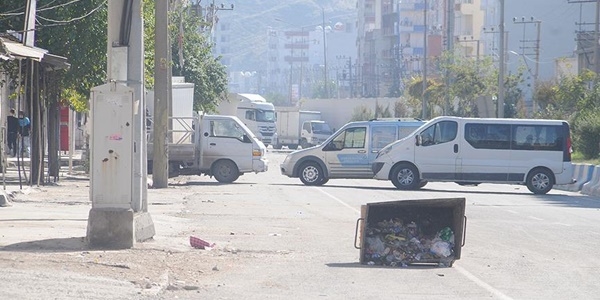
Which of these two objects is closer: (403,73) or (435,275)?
(435,275)

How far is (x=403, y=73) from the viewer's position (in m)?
133

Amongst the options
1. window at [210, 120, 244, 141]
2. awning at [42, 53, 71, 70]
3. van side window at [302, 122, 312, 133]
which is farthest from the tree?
awning at [42, 53, 71, 70]

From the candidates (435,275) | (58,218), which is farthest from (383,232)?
(58,218)

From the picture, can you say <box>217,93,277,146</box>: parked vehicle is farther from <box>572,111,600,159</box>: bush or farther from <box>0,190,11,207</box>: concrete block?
<box>0,190,11,207</box>: concrete block

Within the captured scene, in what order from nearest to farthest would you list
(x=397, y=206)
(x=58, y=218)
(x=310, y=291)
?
(x=310, y=291) → (x=397, y=206) → (x=58, y=218)

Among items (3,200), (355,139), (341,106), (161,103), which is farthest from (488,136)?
(341,106)

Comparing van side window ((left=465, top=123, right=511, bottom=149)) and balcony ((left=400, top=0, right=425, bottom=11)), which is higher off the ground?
balcony ((left=400, top=0, right=425, bottom=11))

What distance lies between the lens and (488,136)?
104 ft

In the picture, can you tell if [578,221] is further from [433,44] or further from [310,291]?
[433,44]

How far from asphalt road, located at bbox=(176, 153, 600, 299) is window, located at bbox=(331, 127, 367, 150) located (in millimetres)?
5681

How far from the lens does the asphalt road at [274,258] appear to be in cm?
1108

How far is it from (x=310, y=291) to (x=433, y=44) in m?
120

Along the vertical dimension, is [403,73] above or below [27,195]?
above

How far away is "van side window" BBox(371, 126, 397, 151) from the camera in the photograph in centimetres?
3381
